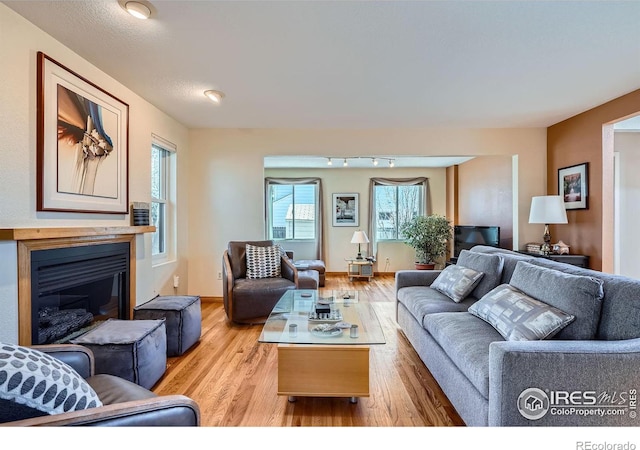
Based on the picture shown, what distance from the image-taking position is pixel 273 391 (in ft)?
7.19

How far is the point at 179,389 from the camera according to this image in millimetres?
2219

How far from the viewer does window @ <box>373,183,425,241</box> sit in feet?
23.1

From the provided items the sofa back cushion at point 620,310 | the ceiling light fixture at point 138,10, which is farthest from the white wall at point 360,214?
the sofa back cushion at point 620,310

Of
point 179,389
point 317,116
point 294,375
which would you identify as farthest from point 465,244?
point 179,389

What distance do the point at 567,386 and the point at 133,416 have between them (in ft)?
5.57

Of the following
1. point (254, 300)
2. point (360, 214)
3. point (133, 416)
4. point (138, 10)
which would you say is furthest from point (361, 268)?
point (133, 416)

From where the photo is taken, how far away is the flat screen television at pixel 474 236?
16.2ft

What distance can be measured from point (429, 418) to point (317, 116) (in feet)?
10.7

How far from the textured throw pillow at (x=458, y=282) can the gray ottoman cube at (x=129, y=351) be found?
2.38m

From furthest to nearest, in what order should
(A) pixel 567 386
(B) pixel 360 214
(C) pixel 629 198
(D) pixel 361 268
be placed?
1. (B) pixel 360 214
2. (D) pixel 361 268
3. (C) pixel 629 198
4. (A) pixel 567 386

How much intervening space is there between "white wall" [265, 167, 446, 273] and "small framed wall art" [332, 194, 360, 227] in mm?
89

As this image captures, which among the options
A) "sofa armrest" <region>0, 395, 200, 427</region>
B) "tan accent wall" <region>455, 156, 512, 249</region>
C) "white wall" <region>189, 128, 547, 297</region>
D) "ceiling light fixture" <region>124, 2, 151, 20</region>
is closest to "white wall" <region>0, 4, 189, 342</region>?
"ceiling light fixture" <region>124, 2, 151, 20</region>

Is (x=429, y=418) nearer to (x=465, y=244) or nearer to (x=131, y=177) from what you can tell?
(x=131, y=177)

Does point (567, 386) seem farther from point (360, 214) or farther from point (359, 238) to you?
point (360, 214)
